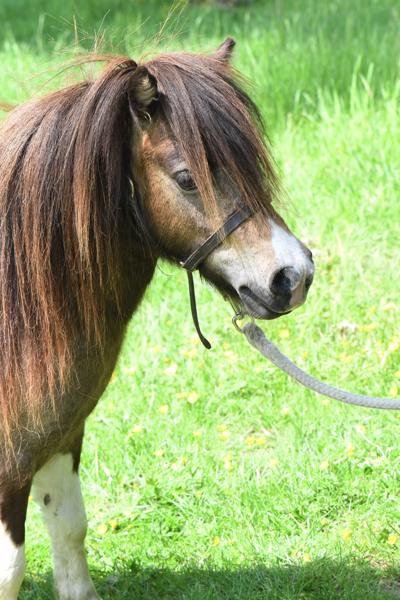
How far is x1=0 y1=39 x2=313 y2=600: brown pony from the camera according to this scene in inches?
91.2

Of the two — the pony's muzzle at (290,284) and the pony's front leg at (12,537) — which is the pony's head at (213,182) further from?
the pony's front leg at (12,537)

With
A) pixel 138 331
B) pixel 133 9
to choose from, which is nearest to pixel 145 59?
pixel 138 331

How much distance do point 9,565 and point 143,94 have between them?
140 cm

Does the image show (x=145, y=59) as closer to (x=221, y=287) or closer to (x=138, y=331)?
(x=221, y=287)

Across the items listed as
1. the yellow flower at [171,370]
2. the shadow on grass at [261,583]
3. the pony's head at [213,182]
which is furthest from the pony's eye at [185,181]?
the yellow flower at [171,370]

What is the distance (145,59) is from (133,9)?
7740 mm

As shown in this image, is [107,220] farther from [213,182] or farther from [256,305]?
[256,305]

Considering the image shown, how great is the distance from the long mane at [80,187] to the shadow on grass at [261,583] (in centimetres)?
98

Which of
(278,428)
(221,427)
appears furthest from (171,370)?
(278,428)

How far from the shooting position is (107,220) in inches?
94.2

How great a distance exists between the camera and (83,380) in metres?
2.58

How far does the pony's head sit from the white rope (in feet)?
0.92

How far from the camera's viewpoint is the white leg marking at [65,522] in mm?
2975

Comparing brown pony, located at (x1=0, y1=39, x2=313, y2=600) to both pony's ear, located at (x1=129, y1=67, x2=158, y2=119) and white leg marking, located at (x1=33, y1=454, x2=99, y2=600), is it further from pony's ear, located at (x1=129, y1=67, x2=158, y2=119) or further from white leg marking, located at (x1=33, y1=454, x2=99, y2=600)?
white leg marking, located at (x1=33, y1=454, x2=99, y2=600)
